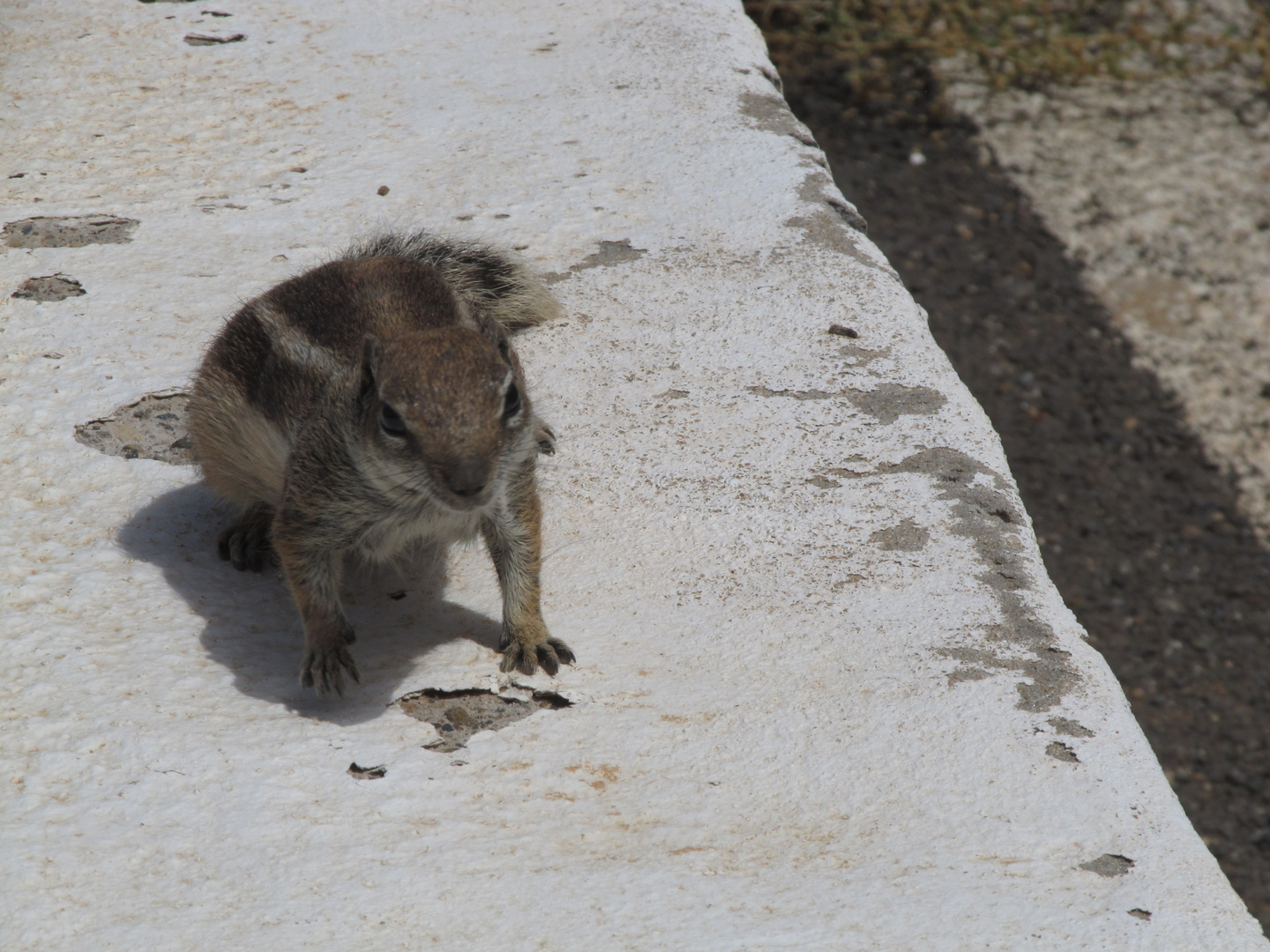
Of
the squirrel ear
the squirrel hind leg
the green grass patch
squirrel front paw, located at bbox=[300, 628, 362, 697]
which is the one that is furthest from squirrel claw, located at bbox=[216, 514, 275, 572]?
the green grass patch

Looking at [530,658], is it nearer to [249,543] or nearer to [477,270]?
[249,543]

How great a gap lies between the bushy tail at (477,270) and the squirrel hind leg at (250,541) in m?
0.73

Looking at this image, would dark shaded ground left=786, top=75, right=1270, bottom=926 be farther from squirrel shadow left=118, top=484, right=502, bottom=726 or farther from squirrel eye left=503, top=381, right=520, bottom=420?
squirrel eye left=503, top=381, right=520, bottom=420

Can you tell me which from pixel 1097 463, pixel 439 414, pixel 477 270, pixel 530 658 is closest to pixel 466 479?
pixel 439 414

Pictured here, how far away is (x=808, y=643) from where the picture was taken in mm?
2436

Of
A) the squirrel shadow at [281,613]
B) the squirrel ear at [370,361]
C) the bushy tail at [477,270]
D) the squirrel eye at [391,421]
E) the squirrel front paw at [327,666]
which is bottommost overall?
the squirrel shadow at [281,613]

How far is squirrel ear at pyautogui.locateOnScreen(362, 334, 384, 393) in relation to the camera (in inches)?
89.5

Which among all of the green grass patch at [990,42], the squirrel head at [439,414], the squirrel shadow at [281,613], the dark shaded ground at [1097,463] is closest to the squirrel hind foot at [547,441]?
the squirrel shadow at [281,613]

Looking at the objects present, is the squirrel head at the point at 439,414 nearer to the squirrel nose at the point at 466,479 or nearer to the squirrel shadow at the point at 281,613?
the squirrel nose at the point at 466,479

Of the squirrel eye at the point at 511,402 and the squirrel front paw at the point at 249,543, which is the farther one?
the squirrel front paw at the point at 249,543

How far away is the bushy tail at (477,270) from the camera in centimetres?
311

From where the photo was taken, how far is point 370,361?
2.29 metres

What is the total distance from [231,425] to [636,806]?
1195mm

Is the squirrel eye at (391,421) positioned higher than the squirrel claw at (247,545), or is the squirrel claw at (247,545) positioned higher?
the squirrel eye at (391,421)
